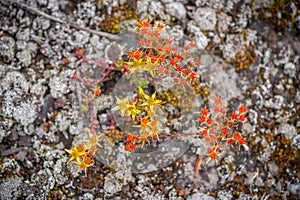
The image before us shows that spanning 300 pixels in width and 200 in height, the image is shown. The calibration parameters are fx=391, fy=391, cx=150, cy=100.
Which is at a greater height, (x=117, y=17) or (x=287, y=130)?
(x=117, y=17)

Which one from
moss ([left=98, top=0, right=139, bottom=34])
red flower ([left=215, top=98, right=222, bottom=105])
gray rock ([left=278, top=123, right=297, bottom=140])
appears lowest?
gray rock ([left=278, top=123, right=297, bottom=140])

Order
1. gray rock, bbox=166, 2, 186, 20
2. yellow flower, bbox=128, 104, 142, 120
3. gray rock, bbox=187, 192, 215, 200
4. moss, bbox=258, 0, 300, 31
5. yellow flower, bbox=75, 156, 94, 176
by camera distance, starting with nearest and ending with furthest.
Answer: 1. yellow flower, bbox=128, 104, 142, 120
2. yellow flower, bbox=75, 156, 94, 176
3. gray rock, bbox=187, 192, 215, 200
4. gray rock, bbox=166, 2, 186, 20
5. moss, bbox=258, 0, 300, 31

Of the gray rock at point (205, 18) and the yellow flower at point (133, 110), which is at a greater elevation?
the gray rock at point (205, 18)

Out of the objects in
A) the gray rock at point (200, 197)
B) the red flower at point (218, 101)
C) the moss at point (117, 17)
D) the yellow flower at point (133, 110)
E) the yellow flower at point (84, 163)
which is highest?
the moss at point (117, 17)

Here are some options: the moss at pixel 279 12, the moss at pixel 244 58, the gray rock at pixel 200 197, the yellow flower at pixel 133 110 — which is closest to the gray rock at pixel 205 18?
the moss at pixel 244 58

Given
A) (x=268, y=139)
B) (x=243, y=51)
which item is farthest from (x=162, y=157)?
(x=243, y=51)

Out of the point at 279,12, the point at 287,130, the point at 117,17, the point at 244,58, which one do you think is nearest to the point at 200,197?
the point at 287,130

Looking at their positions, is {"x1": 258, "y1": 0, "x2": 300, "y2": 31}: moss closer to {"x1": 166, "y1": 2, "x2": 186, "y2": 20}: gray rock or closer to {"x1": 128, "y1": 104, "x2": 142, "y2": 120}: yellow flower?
{"x1": 166, "y1": 2, "x2": 186, "y2": 20}: gray rock

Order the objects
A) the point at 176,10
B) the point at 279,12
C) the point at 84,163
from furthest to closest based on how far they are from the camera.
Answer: the point at 279,12, the point at 176,10, the point at 84,163

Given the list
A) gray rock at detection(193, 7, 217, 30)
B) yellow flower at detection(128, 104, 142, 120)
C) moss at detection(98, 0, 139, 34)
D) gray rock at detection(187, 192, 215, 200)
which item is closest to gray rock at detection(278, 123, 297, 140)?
gray rock at detection(187, 192, 215, 200)

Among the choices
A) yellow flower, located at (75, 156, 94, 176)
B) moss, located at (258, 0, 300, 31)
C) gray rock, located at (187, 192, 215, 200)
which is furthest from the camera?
moss, located at (258, 0, 300, 31)

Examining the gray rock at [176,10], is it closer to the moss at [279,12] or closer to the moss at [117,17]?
the moss at [117,17]

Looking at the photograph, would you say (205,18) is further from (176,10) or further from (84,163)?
(84,163)
